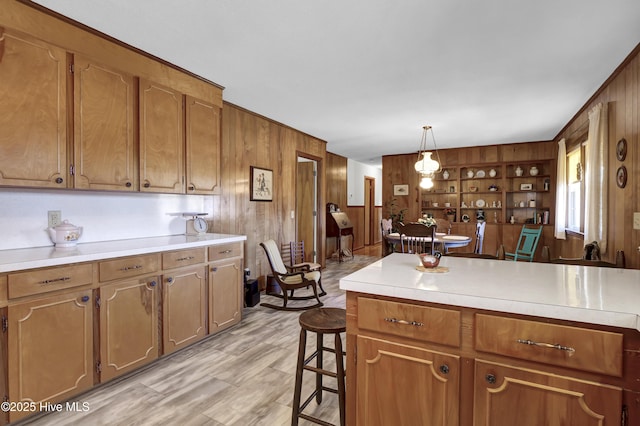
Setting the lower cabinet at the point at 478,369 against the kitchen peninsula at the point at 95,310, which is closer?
the lower cabinet at the point at 478,369

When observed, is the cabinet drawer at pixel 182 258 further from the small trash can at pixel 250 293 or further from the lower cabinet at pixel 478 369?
the lower cabinet at pixel 478 369

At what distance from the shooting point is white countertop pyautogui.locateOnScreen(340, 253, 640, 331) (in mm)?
1069

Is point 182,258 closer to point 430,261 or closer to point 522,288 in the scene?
point 430,261

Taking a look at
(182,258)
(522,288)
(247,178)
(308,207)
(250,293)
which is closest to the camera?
(522,288)

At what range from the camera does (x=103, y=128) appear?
234 cm

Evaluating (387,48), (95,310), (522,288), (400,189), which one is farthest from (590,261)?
(400,189)

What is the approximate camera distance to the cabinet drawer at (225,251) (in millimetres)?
2953

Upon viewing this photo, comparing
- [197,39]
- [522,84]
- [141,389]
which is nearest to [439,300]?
[141,389]

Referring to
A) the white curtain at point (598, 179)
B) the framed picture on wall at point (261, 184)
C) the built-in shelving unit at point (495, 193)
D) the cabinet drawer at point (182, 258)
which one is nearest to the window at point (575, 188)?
the white curtain at point (598, 179)

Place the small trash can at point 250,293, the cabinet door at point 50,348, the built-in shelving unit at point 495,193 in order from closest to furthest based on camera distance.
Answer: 1. the cabinet door at point 50,348
2. the small trash can at point 250,293
3. the built-in shelving unit at point 495,193

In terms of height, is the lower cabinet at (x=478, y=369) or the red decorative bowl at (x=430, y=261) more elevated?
the red decorative bowl at (x=430, y=261)

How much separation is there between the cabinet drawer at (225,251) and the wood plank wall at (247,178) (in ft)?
2.02

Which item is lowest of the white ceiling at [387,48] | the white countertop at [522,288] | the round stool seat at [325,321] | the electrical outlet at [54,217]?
the round stool seat at [325,321]

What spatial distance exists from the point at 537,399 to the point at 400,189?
21.9 feet
